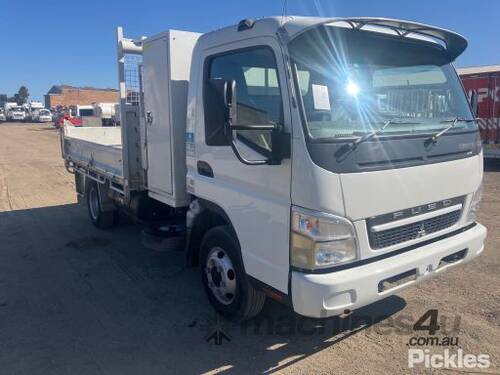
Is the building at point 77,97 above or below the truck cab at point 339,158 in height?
above

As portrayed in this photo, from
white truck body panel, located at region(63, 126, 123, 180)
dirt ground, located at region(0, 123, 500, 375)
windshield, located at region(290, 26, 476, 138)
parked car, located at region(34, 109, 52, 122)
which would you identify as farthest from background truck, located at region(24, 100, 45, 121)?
windshield, located at region(290, 26, 476, 138)

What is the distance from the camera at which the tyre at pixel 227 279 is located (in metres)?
3.63

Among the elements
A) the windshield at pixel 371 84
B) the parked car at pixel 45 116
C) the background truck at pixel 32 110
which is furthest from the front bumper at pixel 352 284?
the background truck at pixel 32 110

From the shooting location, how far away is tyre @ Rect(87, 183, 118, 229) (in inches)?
280

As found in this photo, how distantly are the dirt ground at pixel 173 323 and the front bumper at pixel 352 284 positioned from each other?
2.22 ft

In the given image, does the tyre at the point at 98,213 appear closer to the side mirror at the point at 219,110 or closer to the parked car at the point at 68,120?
the parked car at the point at 68,120

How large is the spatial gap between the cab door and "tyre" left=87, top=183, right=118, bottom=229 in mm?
3866

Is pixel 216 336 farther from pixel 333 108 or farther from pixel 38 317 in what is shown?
pixel 333 108

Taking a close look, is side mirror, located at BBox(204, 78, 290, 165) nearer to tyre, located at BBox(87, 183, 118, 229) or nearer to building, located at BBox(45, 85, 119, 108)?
tyre, located at BBox(87, 183, 118, 229)

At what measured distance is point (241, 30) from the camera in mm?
3367

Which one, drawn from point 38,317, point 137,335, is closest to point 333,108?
point 137,335

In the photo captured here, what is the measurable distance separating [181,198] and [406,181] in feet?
7.60

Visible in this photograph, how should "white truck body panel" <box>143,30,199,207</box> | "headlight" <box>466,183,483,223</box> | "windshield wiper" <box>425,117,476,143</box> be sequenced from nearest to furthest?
"windshield wiper" <box>425,117,476,143</box> → "headlight" <box>466,183,483,223</box> → "white truck body panel" <box>143,30,199,207</box>

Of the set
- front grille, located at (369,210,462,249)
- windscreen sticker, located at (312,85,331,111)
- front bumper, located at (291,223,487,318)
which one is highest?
windscreen sticker, located at (312,85,331,111)
